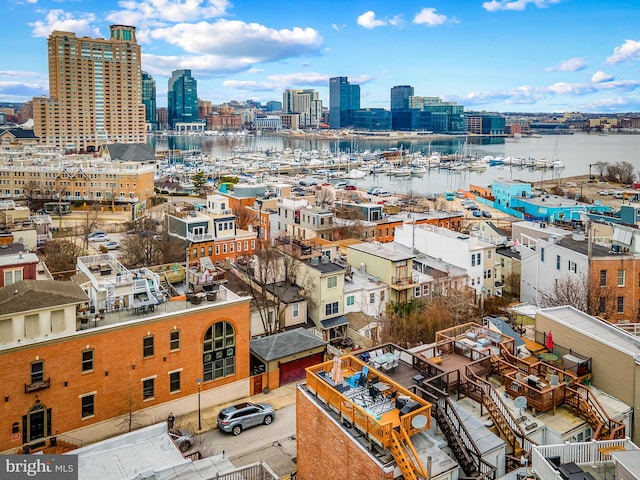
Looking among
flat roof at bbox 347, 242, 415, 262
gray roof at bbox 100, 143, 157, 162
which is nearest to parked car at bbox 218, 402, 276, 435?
flat roof at bbox 347, 242, 415, 262

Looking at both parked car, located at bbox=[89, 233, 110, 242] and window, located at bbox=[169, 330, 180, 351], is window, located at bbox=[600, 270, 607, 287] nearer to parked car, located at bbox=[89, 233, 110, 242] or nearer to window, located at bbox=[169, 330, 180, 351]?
window, located at bbox=[169, 330, 180, 351]

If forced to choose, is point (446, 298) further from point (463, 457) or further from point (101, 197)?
point (101, 197)

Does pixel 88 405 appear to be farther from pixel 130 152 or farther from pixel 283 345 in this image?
pixel 130 152

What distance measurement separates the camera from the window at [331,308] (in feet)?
89.0

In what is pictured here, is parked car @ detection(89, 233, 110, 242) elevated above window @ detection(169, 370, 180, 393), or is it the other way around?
parked car @ detection(89, 233, 110, 242)

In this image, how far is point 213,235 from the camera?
135 feet

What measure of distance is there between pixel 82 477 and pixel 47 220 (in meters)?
42.7

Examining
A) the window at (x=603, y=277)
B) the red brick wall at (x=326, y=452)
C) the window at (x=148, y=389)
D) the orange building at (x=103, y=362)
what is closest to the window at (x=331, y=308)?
the orange building at (x=103, y=362)

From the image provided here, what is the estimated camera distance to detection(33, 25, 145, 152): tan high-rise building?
143812mm

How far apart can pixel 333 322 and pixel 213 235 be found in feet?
55.6

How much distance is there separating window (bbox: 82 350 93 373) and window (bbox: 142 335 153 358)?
1.66 meters

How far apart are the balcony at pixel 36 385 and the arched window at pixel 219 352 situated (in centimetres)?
507

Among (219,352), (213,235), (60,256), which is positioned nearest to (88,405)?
(219,352)

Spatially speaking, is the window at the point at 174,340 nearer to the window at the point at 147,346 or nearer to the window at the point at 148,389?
the window at the point at 147,346
